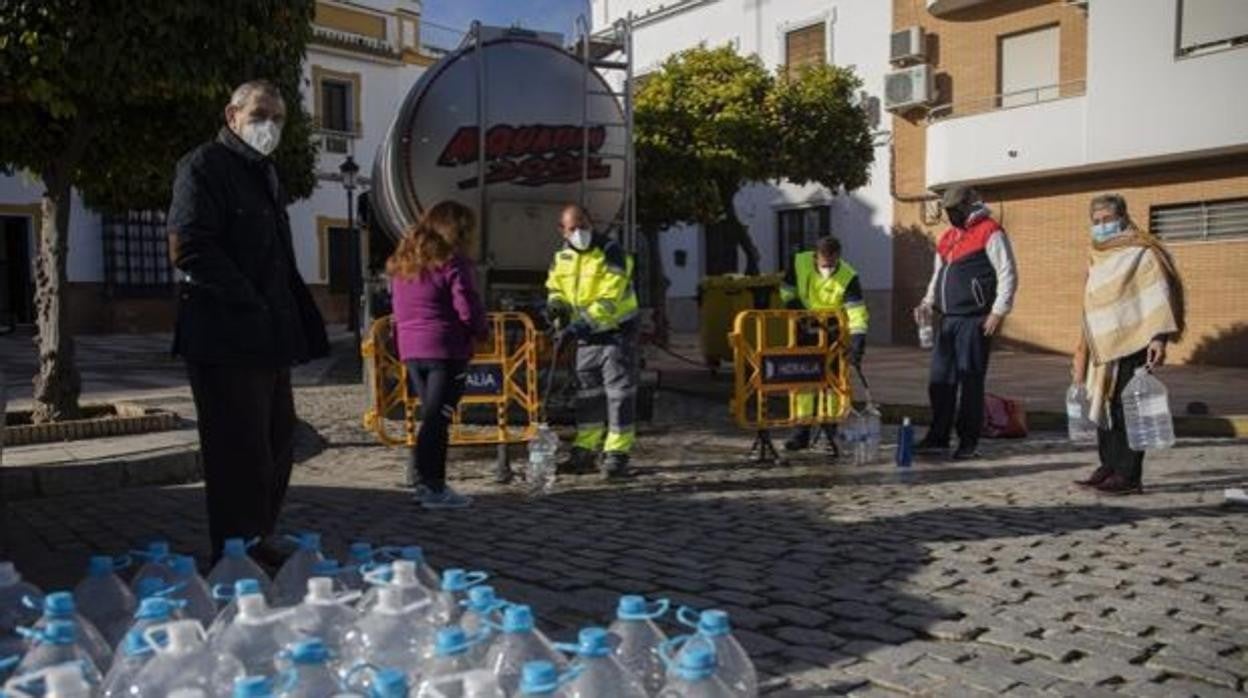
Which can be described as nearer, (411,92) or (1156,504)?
(1156,504)

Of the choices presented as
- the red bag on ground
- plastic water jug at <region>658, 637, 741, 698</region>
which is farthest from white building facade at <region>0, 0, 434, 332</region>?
plastic water jug at <region>658, 637, 741, 698</region>

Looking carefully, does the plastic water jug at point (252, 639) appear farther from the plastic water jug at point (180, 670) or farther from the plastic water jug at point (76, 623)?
the plastic water jug at point (76, 623)

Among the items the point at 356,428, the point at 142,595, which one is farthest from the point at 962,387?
the point at 142,595

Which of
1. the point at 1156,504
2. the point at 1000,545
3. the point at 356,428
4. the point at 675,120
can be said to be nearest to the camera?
the point at 1000,545

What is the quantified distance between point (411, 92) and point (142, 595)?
5941 millimetres

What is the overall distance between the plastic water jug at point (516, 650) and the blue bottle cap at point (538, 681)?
307 mm

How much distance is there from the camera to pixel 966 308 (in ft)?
24.3

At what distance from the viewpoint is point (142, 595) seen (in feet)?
9.00

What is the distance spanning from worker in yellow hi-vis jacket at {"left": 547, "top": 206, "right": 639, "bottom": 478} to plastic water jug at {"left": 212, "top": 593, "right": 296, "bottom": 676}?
4.41 meters

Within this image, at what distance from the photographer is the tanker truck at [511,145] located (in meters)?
7.90

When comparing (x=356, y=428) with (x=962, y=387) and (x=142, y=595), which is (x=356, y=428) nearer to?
(x=962, y=387)

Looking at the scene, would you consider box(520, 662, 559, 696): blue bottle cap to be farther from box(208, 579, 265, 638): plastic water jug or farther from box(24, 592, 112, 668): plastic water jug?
box(24, 592, 112, 668): plastic water jug

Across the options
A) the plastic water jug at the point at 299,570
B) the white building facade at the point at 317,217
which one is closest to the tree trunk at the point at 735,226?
the white building facade at the point at 317,217

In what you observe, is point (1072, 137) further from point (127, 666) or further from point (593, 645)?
point (127, 666)
